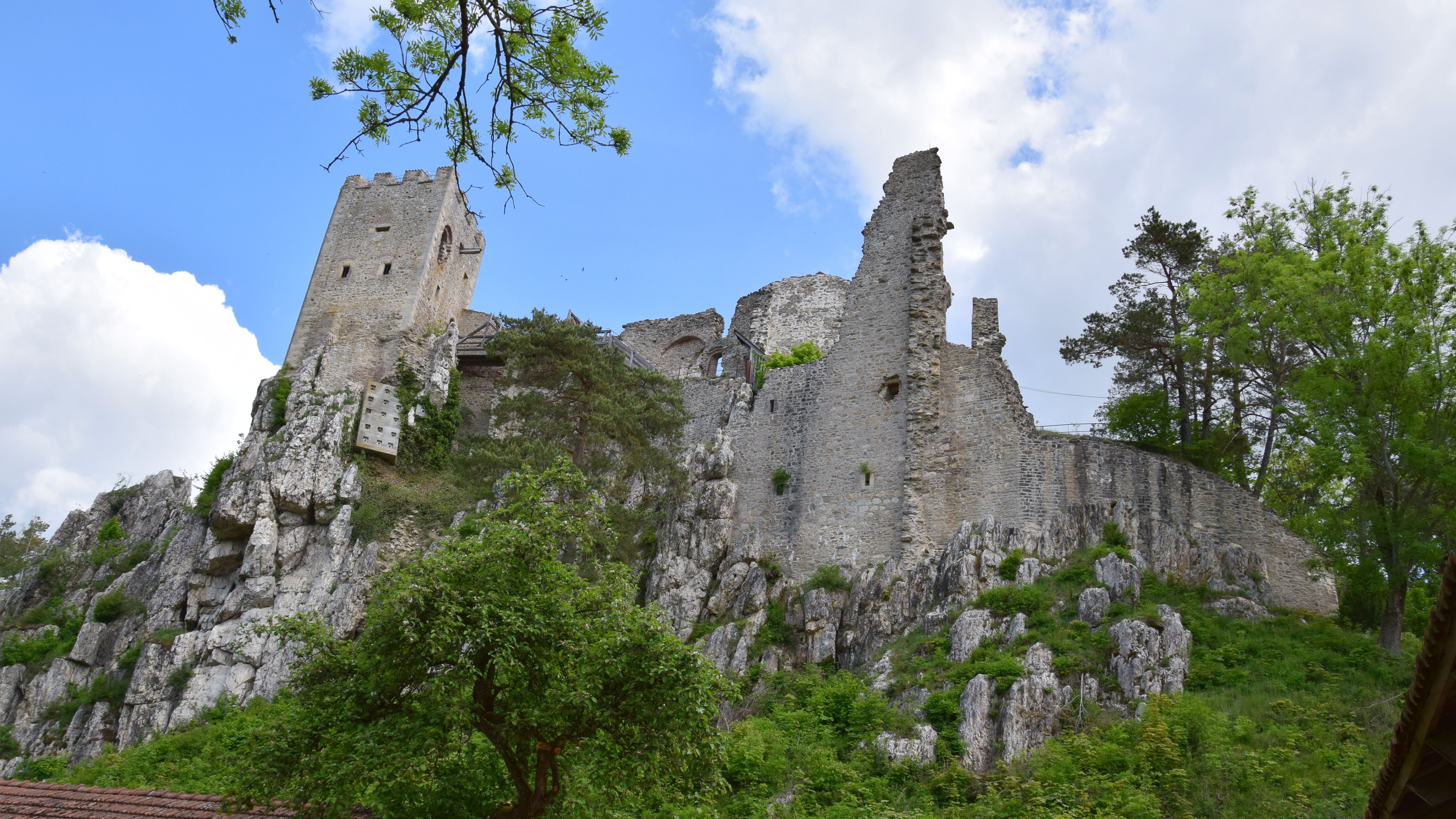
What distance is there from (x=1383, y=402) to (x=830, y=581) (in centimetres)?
1015

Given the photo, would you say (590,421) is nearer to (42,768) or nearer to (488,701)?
(488,701)

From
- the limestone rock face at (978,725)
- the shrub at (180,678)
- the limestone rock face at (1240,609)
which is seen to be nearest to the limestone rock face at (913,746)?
the limestone rock face at (978,725)

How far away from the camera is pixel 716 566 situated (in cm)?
2136

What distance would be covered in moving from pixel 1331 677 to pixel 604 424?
47.0 ft

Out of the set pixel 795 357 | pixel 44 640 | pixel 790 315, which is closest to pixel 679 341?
pixel 790 315

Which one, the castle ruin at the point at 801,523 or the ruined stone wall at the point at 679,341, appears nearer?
the castle ruin at the point at 801,523

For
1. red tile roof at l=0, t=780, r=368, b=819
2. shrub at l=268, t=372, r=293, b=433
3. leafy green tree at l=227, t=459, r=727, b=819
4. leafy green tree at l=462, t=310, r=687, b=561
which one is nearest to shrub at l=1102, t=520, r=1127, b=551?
leafy green tree at l=462, t=310, r=687, b=561

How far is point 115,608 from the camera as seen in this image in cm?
2600

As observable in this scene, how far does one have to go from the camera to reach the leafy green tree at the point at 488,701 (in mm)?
9117

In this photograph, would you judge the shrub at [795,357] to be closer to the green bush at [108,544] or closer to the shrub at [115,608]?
the shrub at [115,608]

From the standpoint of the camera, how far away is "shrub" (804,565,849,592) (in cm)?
1975

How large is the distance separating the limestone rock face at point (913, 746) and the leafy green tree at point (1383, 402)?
748 cm

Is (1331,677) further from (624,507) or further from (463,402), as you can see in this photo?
(463,402)

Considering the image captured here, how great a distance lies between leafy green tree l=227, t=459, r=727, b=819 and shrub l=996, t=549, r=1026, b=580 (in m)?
9.17
